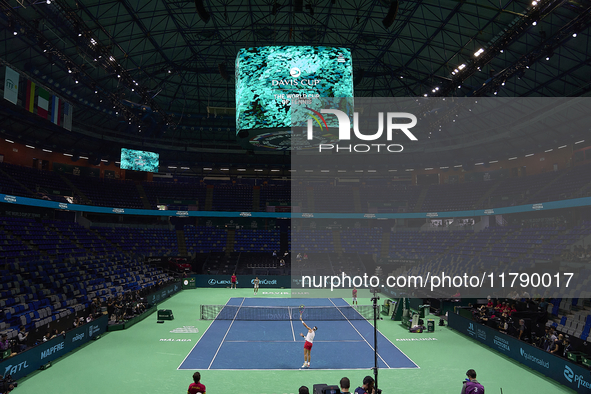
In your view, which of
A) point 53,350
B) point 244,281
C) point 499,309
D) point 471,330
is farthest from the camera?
point 244,281


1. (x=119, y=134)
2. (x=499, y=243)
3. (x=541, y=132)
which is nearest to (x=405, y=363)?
(x=499, y=243)

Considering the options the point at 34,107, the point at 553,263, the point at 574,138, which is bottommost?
the point at 553,263

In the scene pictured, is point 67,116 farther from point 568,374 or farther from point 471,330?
point 568,374

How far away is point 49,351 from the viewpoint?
620 inches

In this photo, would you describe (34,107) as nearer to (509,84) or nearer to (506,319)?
(506,319)

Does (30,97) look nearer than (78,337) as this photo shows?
No

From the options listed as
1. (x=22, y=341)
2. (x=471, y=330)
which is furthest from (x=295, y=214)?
(x=22, y=341)

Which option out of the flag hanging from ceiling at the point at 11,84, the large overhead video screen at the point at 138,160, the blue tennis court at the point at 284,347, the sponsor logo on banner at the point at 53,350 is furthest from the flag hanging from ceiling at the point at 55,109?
the large overhead video screen at the point at 138,160

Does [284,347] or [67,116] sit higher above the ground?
[67,116]

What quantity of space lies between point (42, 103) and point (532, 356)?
29640 millimetres

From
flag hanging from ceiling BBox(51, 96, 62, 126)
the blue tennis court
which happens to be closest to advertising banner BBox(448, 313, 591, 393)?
the blue tennis court

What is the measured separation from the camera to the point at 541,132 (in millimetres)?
41344

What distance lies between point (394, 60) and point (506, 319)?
22697mm

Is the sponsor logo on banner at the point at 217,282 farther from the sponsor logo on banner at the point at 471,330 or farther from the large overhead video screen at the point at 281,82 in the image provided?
the sponsor logo on banner at the point at 471,330
